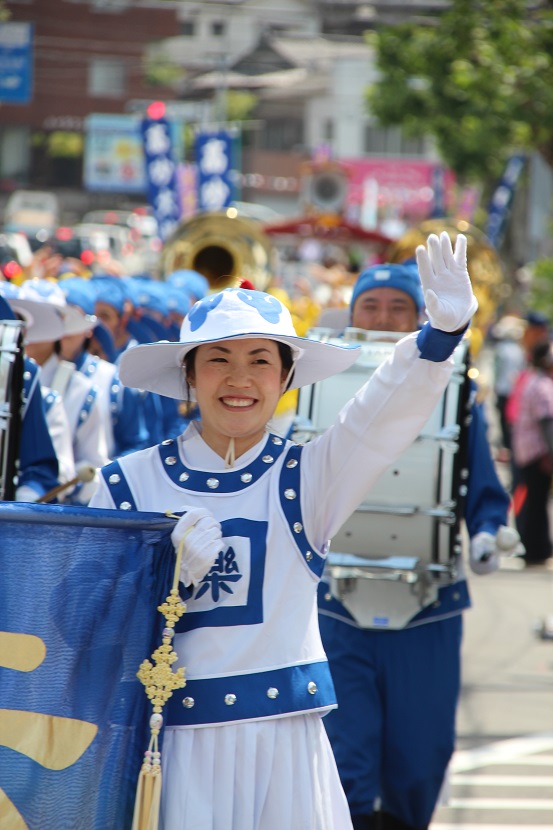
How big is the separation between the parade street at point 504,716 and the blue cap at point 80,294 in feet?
9.11

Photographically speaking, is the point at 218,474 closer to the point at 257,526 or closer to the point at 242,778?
the point at 257,526

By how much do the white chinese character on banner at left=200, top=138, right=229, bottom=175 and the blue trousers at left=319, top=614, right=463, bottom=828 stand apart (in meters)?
19.5

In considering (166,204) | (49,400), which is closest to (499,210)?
(166,204)

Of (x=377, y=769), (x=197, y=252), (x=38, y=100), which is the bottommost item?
(x=377, y=769)

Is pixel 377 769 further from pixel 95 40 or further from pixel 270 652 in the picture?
pixel 95 40

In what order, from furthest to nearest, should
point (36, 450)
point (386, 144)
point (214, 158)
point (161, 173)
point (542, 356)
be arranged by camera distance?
1. point (386, 144)
2. point (161, 173)
3. point (214, 158)
4. point (542, 356)
5. point (36, 450)

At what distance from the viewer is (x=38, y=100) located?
85.4 feet

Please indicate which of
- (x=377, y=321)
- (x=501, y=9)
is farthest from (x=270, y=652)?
(x=501, y=9)

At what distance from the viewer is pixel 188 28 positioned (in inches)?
990

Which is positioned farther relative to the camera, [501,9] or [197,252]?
[197,252]

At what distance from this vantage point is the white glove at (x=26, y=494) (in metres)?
4.61

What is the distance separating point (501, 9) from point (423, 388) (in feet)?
37.0

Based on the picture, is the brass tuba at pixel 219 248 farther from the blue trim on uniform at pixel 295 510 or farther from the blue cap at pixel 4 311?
the blue trim on uniform at pixel 295 510

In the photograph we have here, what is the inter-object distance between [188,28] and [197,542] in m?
23.3
